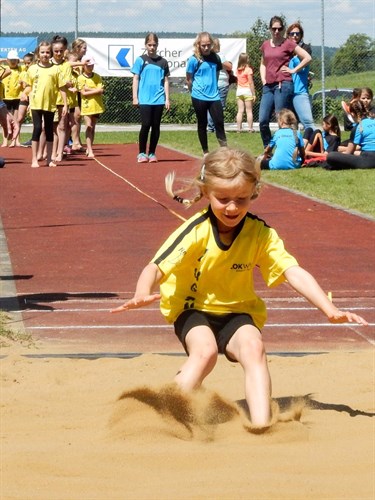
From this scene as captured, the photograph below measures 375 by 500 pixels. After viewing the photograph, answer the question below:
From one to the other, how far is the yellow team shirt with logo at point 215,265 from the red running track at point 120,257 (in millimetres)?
433

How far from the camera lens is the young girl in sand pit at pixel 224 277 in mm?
5410

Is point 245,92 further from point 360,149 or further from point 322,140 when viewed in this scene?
point 360,149

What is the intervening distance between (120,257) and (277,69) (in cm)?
911

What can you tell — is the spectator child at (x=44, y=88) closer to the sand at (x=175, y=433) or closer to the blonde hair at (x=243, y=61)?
the sand at (x=175, y=433)

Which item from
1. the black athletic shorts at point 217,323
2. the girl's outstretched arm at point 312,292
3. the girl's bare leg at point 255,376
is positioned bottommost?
the girl's bare leg at point 255,376

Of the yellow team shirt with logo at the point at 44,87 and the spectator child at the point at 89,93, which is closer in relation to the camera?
the yellow team shirt with logo at the point at 44,87

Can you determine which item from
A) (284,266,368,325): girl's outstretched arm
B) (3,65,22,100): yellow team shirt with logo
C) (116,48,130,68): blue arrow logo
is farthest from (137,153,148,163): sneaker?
(284,266,368,325): girl's outstretched arm

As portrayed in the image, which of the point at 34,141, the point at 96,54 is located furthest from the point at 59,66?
the point at 96,54

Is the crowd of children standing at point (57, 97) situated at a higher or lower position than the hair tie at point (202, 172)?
higher

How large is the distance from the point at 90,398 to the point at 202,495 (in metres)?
1.80

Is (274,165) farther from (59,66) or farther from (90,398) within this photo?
(90,398)

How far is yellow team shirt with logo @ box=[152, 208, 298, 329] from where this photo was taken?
550 centimetres

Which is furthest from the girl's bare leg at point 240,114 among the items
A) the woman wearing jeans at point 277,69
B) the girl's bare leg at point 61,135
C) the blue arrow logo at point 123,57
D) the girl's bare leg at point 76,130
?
the woman wearing jeans at point 277,69

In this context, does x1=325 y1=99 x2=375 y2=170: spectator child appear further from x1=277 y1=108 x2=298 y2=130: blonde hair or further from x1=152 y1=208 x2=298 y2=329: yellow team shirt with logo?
x1=152 y1=208 x2=298 y2=329: yellow team shirt with logo
